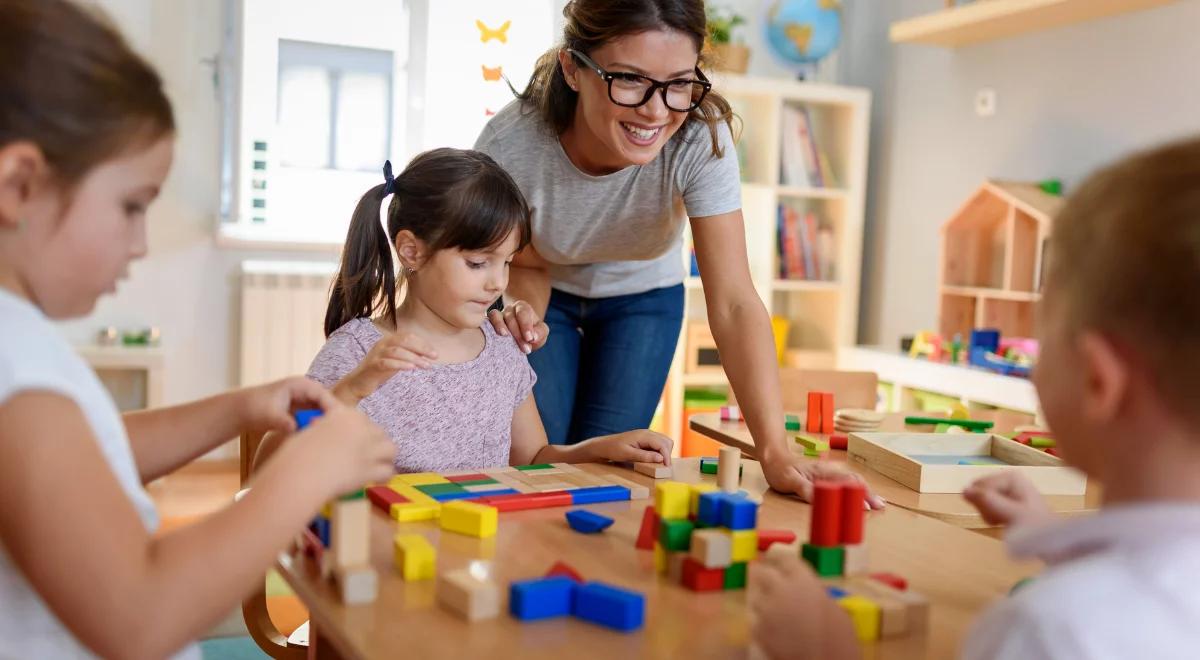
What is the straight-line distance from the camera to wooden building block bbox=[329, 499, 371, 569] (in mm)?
923

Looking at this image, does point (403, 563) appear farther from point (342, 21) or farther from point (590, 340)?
point (342, 21)

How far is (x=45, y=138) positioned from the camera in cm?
77

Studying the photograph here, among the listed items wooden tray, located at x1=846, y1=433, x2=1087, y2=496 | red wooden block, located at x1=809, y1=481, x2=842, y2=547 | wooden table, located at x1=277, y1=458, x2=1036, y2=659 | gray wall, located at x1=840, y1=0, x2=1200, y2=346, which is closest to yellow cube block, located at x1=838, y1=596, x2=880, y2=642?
wooden table, located at x1=277, y1=458, x2=1036, y2=659

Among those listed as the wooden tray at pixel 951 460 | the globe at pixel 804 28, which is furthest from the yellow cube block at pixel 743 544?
the globe at pixel 804 28

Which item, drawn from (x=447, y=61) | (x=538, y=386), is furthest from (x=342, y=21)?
(x=538, y=386)

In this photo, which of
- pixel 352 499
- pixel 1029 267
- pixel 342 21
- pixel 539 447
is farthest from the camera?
pixel 342 21

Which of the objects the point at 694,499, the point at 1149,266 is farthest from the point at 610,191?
the point at 1149,266

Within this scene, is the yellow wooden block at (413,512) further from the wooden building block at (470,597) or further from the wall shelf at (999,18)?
the wall shelf at (999,18)

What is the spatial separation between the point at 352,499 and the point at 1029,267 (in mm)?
3378

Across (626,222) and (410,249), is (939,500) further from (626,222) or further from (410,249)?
(410,249)

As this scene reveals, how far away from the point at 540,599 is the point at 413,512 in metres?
0.33

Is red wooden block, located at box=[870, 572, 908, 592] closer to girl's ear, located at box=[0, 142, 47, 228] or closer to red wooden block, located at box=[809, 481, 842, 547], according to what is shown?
red wooden block, located at box=[809, 481, 842, 547]

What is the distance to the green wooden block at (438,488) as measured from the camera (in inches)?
50.5

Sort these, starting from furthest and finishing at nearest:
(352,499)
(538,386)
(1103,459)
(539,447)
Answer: (538,386) < (539,447) < (352,499) < (1103,459)
